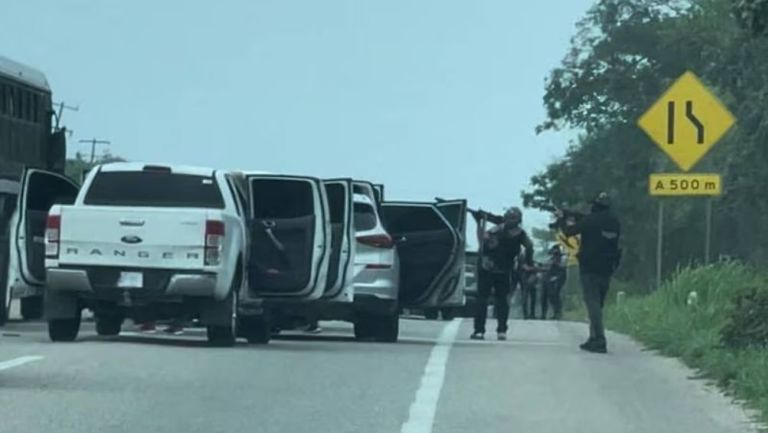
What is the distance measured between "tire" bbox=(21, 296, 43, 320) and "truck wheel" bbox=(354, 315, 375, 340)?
18.8 ft

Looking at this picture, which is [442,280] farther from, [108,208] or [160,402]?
[160,402]

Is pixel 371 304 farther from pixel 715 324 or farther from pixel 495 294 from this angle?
pixel 715 324

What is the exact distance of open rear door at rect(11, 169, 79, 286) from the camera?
21.0m

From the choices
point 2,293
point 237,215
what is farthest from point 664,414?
point 2,293

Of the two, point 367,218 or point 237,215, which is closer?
point 237,215

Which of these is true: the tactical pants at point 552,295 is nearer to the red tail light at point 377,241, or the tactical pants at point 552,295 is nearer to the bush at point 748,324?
the red tail light at point 377,241

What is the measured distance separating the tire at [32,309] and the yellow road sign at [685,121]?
9.19 meters

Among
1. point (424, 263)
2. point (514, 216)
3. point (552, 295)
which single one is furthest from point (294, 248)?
point (552, 295)

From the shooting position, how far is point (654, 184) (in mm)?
23625

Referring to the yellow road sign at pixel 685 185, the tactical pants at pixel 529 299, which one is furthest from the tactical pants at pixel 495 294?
the tactical pants at pixel 529 299

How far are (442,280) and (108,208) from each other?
18.9 feet

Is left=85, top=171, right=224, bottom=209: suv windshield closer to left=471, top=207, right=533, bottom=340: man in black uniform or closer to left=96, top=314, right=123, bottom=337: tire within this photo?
left=96, top=314, right=123, bottom=337: tire

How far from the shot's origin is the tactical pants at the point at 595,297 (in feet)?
68.5

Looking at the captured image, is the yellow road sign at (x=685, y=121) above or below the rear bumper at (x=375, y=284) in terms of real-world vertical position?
above
